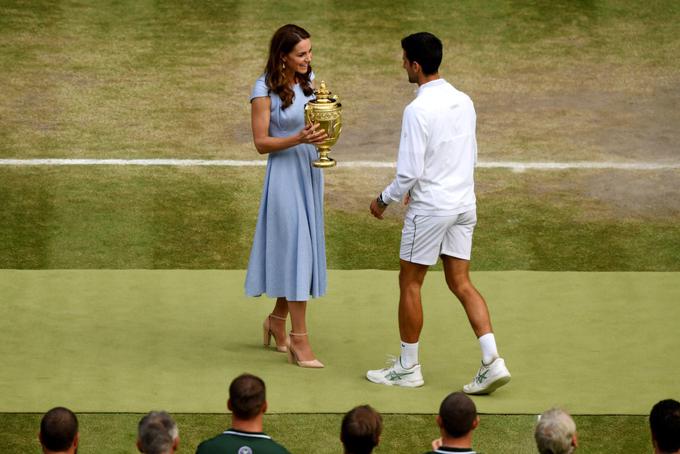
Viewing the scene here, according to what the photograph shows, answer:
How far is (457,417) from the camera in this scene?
22.6 ft

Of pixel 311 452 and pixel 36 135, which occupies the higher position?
pixel 36 135

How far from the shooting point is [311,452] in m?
8.55

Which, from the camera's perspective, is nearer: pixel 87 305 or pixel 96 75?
pixel 87 305

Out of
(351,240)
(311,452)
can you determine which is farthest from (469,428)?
(351,240)

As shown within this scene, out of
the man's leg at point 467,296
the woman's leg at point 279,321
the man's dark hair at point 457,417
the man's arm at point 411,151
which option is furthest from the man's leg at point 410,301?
the man's dark hair at point 457,417

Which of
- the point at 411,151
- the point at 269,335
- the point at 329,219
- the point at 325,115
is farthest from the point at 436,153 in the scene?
the point at 329,219

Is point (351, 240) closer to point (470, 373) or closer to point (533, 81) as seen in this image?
point (470, 373)

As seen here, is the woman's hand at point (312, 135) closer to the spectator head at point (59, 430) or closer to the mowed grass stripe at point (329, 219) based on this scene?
the mowed grass stripe at point (329, 219)

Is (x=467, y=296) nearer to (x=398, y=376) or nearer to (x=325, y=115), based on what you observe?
(x=398, y=376)

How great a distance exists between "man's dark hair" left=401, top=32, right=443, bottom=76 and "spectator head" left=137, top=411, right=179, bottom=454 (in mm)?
3348

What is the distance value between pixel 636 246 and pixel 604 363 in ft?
9.40

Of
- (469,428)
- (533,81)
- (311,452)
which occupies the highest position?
(533,81)

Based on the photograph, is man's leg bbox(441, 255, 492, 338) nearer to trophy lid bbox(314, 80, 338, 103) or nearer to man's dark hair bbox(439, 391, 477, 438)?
trophy lid bbox(314, 80, 338, 103)

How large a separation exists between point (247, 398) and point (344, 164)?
308 inches
